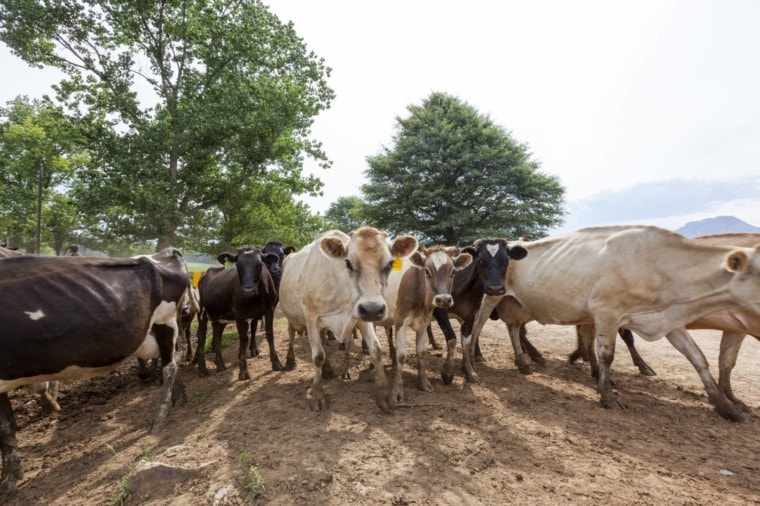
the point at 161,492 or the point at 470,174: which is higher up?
the point at 470,174

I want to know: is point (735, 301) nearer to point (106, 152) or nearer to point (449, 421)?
point (449, 421)

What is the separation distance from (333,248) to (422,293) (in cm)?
172

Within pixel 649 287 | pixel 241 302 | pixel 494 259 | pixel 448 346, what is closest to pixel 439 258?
pixel 494 259

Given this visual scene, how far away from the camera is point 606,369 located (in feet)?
18.3

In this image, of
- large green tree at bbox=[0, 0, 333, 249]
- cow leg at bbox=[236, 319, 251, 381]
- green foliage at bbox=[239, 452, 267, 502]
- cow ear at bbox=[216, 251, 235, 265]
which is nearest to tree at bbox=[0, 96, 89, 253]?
large green tree at bbox=[0, 0, 333, 249]

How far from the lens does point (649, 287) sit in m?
5.78

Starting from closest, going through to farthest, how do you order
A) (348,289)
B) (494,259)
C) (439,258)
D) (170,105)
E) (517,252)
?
(348,289), (439,258), (494,259), (517,252), (170,105)

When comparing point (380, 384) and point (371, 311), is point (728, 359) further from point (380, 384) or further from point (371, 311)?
point (371, 311)

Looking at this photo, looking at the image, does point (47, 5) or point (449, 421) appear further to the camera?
point (47, 5)

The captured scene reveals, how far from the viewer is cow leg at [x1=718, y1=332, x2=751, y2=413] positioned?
5668mm

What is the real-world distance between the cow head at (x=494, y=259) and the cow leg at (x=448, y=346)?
0.84m

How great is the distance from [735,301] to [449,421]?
14.0ft

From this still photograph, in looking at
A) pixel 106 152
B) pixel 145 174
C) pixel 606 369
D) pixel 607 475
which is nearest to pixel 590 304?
pixel 606 369

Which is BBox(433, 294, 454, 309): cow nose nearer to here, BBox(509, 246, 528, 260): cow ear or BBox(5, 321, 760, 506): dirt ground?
BBox(5, 321, 760, 506): dirt ground
